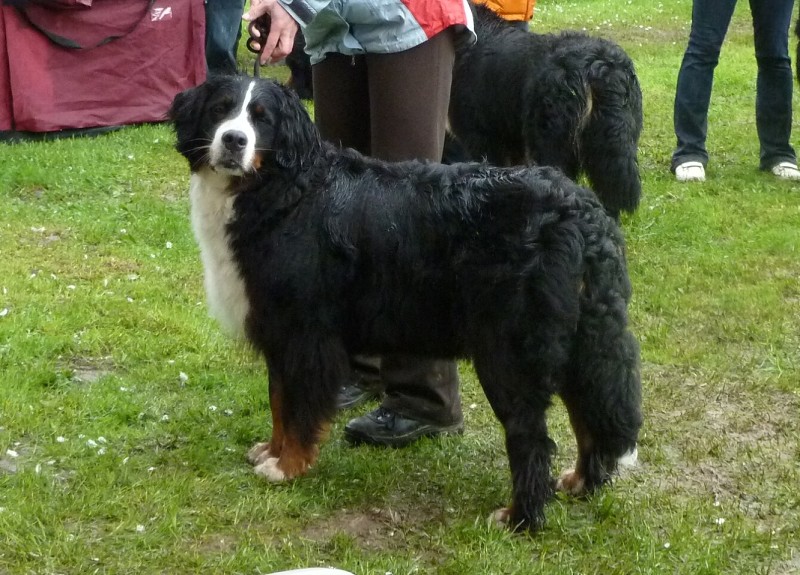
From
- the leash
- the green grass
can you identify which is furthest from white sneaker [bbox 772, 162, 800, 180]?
the leash

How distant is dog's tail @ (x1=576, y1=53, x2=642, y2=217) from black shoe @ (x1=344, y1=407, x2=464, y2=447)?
8.06ft

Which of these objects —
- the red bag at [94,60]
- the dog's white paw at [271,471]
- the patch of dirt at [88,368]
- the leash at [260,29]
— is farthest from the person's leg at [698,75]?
the dog's white paw at [271,471]

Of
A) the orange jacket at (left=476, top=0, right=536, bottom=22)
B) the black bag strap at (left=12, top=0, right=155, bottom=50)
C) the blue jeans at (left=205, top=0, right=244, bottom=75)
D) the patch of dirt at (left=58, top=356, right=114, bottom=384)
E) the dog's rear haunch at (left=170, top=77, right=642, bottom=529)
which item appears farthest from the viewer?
the blue jeans at (left=205, top=0, right=244, bottom=75)

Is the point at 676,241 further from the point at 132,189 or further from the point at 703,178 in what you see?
the point at 132,189

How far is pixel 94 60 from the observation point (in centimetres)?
841

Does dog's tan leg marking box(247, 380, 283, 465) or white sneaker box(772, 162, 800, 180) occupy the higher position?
dog's tan leg marking box(247, 380, 283, 465)

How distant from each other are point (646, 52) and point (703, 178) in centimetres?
548

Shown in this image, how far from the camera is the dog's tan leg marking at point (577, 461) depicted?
3.30 m

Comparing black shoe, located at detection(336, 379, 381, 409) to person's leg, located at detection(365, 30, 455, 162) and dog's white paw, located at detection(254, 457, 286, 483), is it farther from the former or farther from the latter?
person's leg, located at detection(365, 30, 455, 162)

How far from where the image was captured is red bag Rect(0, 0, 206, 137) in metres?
8.06

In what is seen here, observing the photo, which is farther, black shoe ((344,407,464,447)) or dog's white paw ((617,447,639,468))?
black shoe ((344,407,464,447))

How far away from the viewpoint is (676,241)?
248 inches

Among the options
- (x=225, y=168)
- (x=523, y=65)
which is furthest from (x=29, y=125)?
(x=225, y=168)

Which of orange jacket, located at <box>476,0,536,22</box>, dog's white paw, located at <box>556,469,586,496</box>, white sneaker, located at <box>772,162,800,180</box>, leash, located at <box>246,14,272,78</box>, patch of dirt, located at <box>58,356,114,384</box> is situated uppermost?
leash, located at <box>246,14,272,78</box>
